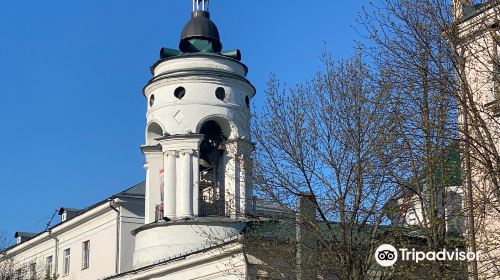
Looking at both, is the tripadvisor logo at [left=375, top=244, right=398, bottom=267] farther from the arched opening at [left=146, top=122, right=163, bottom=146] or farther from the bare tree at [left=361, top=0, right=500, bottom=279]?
the arched opening at [left=146, top=122, right=163, bottom=146]

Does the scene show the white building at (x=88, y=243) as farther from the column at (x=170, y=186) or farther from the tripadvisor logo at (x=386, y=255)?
the tripadvisor logo at (x=386, y=255)

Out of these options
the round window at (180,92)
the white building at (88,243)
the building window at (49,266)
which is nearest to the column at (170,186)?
the round window at (180,92)

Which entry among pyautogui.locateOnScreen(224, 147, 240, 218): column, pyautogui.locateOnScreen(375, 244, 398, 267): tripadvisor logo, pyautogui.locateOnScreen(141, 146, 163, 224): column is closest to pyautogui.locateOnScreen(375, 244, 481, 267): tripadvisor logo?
pyautogui.locateOnScreen(375, 244, 398, 267): tripadvisor logo

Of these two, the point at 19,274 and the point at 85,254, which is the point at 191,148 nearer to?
the point at 85,254

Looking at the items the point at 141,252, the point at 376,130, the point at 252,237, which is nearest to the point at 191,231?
the point at 141,252

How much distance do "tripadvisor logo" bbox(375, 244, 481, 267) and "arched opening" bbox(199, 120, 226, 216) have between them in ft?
40.5

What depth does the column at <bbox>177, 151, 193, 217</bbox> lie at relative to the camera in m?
33.2

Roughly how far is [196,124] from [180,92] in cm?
141

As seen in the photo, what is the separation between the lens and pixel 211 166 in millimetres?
34531

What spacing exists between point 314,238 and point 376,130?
3.30 meters

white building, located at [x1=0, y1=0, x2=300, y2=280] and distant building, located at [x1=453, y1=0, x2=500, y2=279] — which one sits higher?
white building, located at [x1=0, y1=0, x2=300, y2=280]

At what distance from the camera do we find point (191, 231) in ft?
107

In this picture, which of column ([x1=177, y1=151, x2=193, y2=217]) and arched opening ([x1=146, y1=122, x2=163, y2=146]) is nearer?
column ([x1=177, y1=151, x2=193, y2=217])

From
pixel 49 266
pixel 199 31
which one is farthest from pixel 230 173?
pixel 49 266
